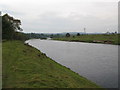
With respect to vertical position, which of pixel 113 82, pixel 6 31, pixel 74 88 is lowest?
pixel 113 82

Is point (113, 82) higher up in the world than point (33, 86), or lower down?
lower down

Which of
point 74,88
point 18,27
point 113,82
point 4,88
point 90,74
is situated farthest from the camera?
point 18,27

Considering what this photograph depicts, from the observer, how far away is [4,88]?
15203 mm

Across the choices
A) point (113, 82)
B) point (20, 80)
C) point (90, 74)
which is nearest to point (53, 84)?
point (20, 80)

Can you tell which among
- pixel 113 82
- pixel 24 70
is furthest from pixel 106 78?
pixel 24 70

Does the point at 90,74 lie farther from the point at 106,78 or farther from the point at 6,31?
the point at 6,31

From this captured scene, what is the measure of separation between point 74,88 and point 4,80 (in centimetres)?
809

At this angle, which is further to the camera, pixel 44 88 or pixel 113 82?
pixel 113 82

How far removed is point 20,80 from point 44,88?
3.65 meters

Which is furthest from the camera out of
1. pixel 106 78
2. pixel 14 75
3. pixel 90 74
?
pixel 90 74

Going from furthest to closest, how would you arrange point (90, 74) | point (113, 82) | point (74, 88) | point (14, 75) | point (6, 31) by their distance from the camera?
point (6, 31) → point (90, 74) → point (113, 82) → point (14, 75) → point (74, 88)

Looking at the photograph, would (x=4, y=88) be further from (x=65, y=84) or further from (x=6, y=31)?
(x=6, y=31)

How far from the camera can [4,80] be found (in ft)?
57.4

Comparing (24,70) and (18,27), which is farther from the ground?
(18,27)
